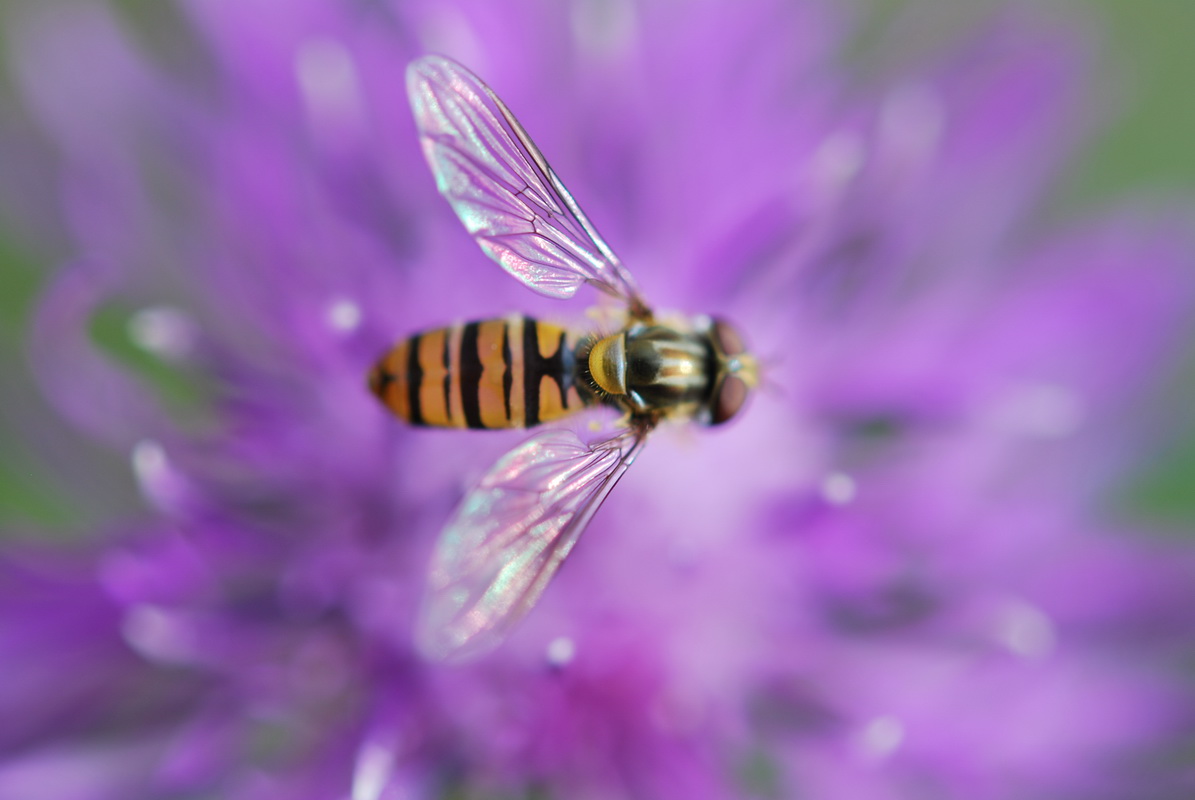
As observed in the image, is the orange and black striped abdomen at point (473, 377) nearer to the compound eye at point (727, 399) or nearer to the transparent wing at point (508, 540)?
the transparent wing at point (508, 540)

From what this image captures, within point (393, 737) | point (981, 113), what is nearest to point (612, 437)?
point (393, 737)

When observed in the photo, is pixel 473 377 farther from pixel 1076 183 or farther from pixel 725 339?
pixel 1076 183

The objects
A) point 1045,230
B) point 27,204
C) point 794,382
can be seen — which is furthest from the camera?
point 1045,230

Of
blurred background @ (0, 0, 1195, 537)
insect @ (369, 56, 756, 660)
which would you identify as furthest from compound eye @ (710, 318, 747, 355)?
blurred background @ (0, 0, 1195, 537)

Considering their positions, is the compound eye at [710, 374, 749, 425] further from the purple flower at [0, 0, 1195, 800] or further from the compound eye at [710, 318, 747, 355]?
the purple flower at [0, 0, 1195, 800]

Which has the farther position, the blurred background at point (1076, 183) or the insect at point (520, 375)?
the blurred background at point (1076, 183)

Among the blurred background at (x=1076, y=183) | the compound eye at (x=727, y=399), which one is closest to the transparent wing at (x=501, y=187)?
the compound eye at (x=727, y=399)

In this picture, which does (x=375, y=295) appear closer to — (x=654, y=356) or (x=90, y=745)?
(x=654, y=356)
